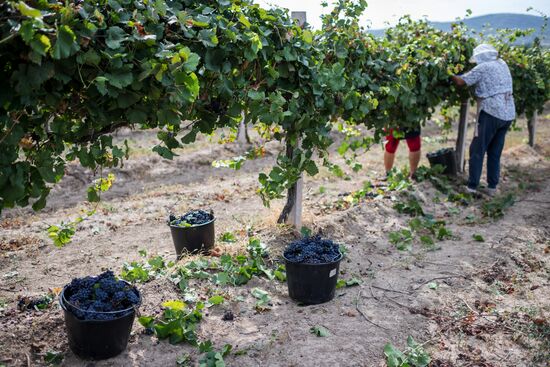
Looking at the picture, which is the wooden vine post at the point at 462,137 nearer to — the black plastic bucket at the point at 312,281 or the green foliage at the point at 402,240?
the green foliage at the point at 402,240

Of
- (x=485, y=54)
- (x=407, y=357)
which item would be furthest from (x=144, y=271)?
(x=485, y=54)

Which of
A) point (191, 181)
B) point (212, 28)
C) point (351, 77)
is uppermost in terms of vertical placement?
point (212, 28)

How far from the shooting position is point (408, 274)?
425cm

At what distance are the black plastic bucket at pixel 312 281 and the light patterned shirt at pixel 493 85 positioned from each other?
148 inches

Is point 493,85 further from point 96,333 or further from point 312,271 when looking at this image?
point 96,333

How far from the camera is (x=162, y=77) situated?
8.69ft

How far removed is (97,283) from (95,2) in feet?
5.09

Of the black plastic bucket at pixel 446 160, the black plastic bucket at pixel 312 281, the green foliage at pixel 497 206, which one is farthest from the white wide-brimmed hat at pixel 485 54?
the black plastic bucket at pixel 312 281

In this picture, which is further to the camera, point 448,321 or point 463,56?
point 463,56

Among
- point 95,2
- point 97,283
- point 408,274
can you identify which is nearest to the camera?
point 95,2

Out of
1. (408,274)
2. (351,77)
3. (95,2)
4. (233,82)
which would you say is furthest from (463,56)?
(95,2)

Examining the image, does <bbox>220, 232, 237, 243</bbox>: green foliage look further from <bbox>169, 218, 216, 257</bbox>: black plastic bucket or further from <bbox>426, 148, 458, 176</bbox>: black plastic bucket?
<bbox>426, 148, 458, 176</bbox>: black plastic bucket

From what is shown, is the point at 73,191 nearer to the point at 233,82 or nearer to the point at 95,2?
the point at 233,82

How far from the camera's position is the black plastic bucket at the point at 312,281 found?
351 centimetres
